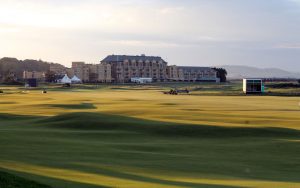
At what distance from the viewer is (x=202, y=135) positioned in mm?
35312

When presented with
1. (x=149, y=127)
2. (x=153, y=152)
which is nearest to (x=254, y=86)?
(x=149, y=127)

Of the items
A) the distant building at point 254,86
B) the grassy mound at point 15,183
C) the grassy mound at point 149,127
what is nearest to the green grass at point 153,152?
the grassy mound at point 149,127

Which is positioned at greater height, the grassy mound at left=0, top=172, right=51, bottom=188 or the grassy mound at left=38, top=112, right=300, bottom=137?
the grassy mound at left=0, top=172, right=51, bottom=188

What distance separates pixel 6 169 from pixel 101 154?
6979 millimetres

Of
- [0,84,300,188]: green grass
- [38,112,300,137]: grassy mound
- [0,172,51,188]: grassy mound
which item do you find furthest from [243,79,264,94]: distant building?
[0,172,51,188]: grassy mound

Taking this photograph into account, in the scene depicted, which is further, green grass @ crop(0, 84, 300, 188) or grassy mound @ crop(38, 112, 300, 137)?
grassy mound @ crop(38, 112, 300, 137)

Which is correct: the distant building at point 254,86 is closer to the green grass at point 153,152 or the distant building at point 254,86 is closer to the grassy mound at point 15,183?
the green grass at point 153,152

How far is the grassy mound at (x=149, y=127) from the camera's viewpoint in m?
35.5

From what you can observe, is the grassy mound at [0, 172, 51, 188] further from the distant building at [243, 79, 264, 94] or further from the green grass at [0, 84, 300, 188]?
the distant building at [243, 79, 264, 94]

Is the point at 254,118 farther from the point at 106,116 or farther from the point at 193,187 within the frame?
the point at 193,187

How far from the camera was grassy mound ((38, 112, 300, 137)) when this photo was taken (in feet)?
116

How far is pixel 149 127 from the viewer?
3809 cm

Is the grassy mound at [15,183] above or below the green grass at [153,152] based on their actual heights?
above

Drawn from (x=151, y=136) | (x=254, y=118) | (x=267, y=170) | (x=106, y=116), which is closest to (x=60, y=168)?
(x=267, y=170)
